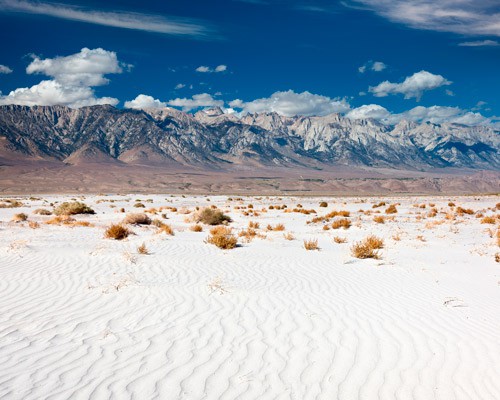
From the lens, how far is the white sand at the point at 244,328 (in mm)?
4098

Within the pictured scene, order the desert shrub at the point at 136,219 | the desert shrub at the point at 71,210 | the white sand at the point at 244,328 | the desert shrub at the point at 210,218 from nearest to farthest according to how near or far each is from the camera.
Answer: the white sand at the point at 244,328, the desert shrub at the point at 136,219, the desert shrub at the point at 210,218, the desert shrub at the point at 71,210

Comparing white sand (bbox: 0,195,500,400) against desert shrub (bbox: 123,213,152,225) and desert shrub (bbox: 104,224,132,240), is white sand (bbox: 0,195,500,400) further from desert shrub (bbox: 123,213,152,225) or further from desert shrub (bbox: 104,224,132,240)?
desert shrub (bbox: 123,213,152,225)

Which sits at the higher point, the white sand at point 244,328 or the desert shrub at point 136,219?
the white sand at point 244,328

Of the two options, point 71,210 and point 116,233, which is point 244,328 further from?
point 71,210

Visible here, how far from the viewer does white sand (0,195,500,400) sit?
4098 mm

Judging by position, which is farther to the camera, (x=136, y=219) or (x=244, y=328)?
(x=136, y=219)

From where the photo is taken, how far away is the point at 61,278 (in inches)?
343

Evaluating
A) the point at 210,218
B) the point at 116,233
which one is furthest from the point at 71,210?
the point at 116,233

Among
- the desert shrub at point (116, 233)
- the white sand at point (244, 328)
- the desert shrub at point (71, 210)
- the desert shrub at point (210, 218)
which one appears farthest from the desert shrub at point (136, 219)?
the white sand at point (244, 328)

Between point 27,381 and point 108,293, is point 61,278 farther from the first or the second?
point 27,381

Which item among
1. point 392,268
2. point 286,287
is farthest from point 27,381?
point 392,268

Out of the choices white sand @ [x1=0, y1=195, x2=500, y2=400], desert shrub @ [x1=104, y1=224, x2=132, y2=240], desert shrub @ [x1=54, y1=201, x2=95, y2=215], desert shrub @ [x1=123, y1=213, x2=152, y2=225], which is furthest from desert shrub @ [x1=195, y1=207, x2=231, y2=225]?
white sand @ [x1=0, y1=195, x2=500, y2=400]

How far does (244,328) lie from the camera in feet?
18.9

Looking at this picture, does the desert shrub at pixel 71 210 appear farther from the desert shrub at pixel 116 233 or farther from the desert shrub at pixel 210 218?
the desert shrub at pixel 116 233
